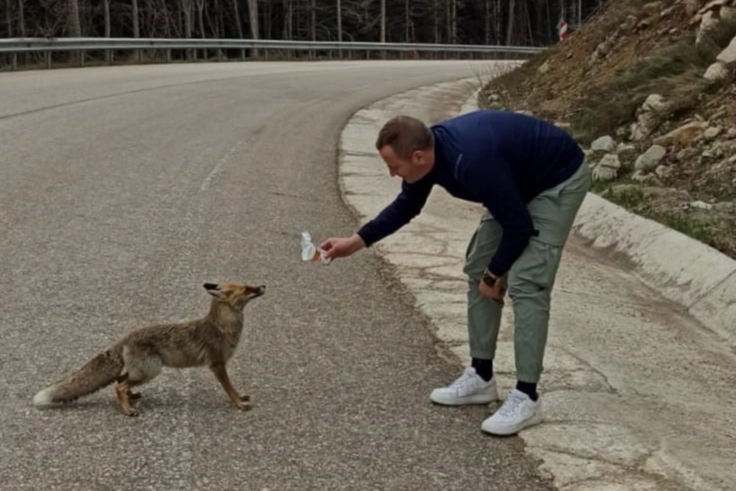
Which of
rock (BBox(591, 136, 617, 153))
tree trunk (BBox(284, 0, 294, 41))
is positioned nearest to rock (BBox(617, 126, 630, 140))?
rock (BBox(591, 136, 617, 153))

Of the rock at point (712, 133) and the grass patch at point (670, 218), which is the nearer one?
the grass patch at point (670, 218)

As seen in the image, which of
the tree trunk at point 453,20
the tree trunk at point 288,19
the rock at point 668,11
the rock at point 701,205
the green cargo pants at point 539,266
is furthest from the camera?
the tree trunk at point 453,20

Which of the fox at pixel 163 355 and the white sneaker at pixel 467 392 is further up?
the fox at pixel 163 355

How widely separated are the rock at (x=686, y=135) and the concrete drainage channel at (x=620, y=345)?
1.10 meters

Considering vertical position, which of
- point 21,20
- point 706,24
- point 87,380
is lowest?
point 87,380

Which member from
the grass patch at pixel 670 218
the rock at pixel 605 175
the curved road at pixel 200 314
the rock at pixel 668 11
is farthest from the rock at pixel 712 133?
the rock at pixel 668 11

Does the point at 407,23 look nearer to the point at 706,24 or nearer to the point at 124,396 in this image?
the point at 706,24

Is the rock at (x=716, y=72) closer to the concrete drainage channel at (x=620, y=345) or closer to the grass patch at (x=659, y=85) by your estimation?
the grass patch at (x=659, y=85)

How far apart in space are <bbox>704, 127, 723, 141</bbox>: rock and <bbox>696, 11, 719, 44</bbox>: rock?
2040 mm

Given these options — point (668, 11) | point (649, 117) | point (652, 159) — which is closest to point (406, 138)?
point (652, 159)

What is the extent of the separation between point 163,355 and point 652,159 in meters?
5.85

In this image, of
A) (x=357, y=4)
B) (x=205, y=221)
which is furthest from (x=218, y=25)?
(x=205, y=221)

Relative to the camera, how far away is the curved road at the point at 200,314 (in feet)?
12.2

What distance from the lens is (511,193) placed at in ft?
12.4
